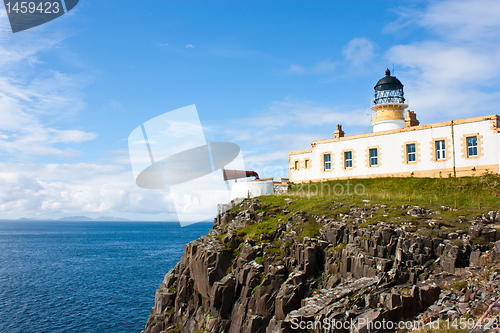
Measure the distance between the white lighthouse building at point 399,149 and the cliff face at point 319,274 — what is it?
12.3 metres

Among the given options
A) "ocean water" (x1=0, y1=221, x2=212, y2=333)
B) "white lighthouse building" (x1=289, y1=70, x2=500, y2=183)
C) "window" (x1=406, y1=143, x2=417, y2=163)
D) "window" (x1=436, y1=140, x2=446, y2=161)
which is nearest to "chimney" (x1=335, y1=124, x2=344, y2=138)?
"white lighthouse building" (x1=289, y1=70, x2=500, y2=183)

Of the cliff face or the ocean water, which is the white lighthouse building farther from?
the ocean water

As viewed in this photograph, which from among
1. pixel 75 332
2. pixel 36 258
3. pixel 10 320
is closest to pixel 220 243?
pixel 75 332

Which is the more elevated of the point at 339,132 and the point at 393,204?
the point at 339,132

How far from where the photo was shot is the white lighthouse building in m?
30.8

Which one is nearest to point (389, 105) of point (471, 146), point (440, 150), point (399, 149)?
point (399, 149)

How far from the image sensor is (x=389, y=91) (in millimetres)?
44406

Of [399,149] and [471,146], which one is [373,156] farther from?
[471,146]

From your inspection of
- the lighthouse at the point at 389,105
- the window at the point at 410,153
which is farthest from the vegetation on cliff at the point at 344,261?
the lighthouse at the point at 389,105

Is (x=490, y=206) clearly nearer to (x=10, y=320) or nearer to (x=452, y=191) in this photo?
(x=452, y=191)

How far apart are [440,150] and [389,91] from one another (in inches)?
562

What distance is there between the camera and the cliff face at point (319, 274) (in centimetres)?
1557

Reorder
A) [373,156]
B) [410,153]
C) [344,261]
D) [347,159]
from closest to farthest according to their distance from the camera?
[344,261] → [410,153] → [373,156] → [347,159]

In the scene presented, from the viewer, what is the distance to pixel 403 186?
32344mm
